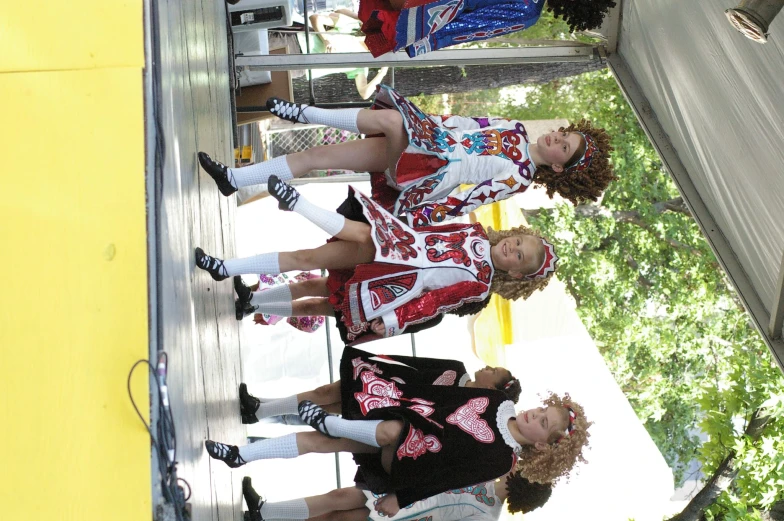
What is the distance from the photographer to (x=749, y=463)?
5297 mm

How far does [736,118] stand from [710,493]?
10.6 feet

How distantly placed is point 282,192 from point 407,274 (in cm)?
63

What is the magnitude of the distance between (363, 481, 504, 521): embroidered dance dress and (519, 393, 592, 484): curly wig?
45cm

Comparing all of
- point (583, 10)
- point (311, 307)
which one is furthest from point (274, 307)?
point (583, 10)

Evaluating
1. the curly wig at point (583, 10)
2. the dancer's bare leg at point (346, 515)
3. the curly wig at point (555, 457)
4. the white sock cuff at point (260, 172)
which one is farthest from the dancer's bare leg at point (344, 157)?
the dancer's bare leg at point (346, 515)

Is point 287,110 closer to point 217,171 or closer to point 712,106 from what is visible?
point 217,171

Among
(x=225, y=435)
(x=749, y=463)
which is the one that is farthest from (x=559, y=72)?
(x=225, y=435)

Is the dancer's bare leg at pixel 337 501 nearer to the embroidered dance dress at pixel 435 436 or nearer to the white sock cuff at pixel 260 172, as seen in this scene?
the embroidered dance dress at pixel 435 436

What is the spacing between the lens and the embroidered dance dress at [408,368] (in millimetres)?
3510

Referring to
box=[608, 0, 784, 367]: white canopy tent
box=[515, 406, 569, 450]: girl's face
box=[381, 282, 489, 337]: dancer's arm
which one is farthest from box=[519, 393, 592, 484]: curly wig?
box=[608, 0, 784, 367]: white canopy tent

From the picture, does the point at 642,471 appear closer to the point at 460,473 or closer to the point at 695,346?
the point at 460,473

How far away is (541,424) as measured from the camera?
326cm

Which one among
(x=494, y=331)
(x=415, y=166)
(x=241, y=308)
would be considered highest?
(x=415, y=166)

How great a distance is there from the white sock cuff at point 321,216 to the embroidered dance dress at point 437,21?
2.89ft
